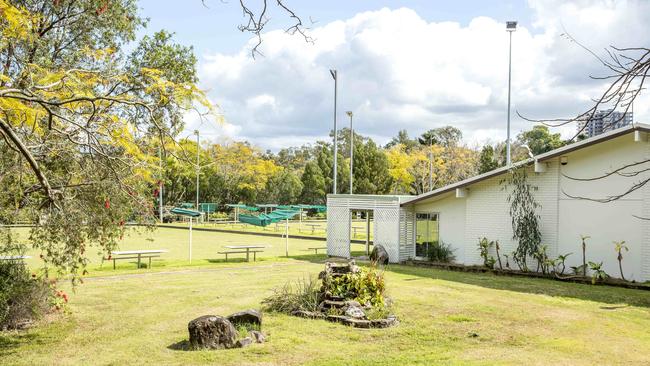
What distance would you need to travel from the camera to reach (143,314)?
11.4 meters

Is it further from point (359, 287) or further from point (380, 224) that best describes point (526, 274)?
point (359, 287)

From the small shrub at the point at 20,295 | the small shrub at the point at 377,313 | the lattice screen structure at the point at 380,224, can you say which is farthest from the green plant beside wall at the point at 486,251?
the small shrub at the point at 20,295

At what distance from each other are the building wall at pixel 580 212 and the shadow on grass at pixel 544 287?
58.0 inches

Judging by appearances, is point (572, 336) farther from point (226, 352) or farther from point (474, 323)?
point (226, 352)

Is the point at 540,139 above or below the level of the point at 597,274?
above

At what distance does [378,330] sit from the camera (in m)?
10.1

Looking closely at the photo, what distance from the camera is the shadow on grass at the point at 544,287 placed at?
553 inches

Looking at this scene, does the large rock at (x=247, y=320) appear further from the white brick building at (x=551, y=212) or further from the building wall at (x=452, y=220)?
the building wall at (x=452, y=220)

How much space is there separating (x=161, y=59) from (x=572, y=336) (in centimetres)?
1407

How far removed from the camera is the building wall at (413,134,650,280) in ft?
54.6

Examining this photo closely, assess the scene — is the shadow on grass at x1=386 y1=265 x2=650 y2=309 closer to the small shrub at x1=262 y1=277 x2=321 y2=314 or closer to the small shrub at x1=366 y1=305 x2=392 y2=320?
the small shrub at x1=366 y1=305 x2=392 y2=320

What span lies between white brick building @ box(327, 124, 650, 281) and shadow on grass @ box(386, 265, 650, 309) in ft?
5.20

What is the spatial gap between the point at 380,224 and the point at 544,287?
7689 mm

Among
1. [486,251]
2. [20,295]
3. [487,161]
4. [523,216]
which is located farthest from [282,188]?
[20,295]
